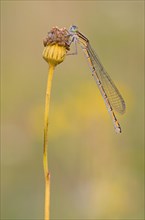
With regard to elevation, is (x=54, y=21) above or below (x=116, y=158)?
above

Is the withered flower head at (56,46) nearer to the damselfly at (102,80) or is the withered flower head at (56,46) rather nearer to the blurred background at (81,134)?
the damselfly at (102,80)

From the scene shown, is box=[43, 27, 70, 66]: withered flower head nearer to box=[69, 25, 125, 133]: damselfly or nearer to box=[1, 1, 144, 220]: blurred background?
box=[69, 25, 125, 133]: damselfly

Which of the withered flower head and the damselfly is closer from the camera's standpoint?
the withered flower head

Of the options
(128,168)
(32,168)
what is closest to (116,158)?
(128,168)

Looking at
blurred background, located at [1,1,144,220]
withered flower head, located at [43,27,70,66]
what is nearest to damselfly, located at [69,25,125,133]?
blurred background, located at [1,1,144,220]

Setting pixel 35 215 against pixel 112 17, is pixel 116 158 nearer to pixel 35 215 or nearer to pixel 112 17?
pixel 35 215

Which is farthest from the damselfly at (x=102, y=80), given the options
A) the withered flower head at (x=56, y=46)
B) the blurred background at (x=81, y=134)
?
the withered flower head at (x=56, y=46)

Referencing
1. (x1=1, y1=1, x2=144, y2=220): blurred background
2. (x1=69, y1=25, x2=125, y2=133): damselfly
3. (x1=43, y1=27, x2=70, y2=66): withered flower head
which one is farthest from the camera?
(x1=1, y1=1, x2=144, y2=220): blurred background
